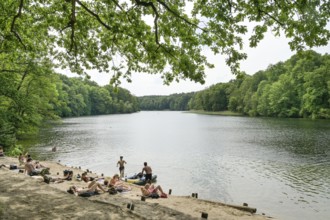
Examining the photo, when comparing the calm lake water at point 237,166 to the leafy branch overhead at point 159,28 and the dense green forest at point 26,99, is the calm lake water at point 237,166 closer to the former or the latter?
the dense green forest at point 26,99

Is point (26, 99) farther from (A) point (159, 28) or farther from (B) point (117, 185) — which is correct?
(A) point (159, 28)

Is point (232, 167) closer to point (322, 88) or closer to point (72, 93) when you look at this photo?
point (322, 88)

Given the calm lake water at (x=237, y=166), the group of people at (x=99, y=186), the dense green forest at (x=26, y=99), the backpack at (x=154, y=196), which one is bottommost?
the calm lake water at (x=237, y=166)

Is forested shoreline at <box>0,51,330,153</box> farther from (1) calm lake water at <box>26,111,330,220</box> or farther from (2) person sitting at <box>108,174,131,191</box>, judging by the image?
(2) person sitting at <box>108,174,131,191</box>

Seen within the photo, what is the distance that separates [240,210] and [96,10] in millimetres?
12245

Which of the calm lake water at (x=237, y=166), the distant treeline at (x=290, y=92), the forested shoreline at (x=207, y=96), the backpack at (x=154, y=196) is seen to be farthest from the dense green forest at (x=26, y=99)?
the distant treeline at (x=290, y=92)

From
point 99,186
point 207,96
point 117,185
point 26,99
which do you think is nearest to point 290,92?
point 207,96

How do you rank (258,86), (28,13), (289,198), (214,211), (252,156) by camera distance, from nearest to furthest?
(28,13)
(214,211)
(289,198)
(252,156)
(258,86)

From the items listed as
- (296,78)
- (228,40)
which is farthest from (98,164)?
(296,78)

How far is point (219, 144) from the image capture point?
4719 cm

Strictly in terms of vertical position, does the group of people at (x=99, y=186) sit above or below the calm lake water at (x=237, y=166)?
above

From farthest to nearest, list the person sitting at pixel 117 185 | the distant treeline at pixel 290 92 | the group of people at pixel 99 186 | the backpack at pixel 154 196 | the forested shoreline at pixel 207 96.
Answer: the distant treeline at pixel 290 92 < the forested shoreline at pixel 207 96 < the person sitting at pixel 117 185 < the backpack at pixel 154 196 < the group of people at pixel 99 186

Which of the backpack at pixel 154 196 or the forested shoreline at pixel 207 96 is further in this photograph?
the forested shoreline at pixel 207 96

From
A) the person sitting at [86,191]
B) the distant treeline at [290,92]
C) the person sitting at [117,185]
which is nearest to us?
the person sitting at [86,191]
